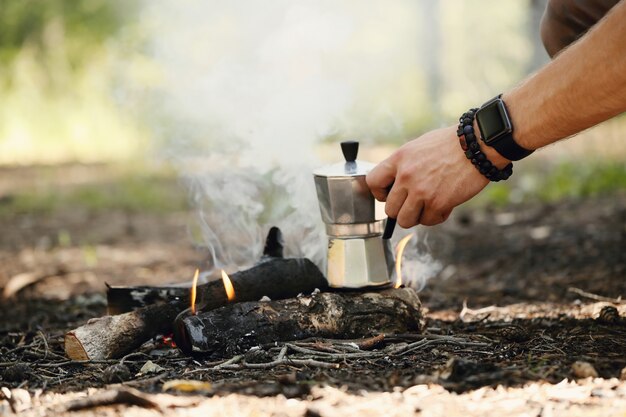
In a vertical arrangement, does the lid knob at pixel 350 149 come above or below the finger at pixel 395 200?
above

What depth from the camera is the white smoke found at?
3621 mm

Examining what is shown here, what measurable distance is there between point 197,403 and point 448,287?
250cm

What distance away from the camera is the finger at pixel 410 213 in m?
2.44

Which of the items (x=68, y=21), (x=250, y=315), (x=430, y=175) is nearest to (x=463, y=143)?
(x=430, y=175)

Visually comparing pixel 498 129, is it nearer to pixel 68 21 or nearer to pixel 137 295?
pixel 137 295

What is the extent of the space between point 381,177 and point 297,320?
551 mm

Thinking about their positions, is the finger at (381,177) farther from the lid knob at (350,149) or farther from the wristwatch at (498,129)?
the wristwatch at (498,129)

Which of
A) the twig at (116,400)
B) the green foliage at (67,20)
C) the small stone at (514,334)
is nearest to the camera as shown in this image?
the twig at (116,400)

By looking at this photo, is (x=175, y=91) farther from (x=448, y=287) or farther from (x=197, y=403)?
(x=197, y=403)

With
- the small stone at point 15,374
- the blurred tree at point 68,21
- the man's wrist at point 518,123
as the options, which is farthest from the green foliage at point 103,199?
the blurred tree at point 68,21

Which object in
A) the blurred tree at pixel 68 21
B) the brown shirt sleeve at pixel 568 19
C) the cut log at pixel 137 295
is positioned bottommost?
the cut log at pixel 137 295

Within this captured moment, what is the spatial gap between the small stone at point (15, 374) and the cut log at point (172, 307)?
21 centimetres

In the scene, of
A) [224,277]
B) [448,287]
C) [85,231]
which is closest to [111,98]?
[85,231]

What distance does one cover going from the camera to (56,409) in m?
1.91
